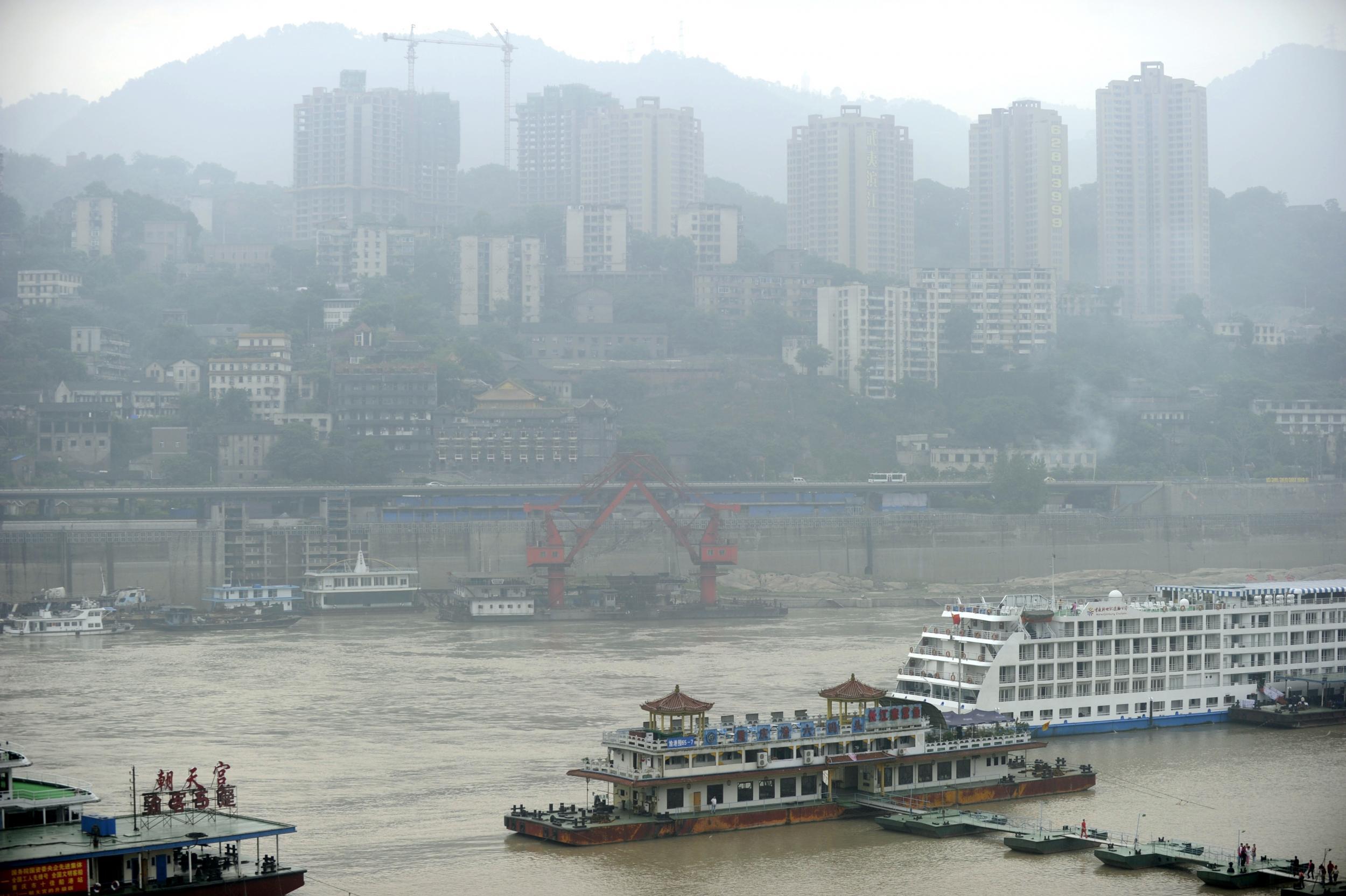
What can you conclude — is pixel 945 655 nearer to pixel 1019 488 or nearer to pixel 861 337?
pixel 1019 488

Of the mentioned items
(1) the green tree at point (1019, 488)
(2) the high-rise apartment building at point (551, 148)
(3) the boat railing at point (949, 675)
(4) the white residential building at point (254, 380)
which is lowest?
(3) the boat railing at point (949, 675)

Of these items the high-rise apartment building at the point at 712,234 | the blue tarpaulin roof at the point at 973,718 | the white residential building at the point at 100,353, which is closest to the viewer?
the blue tarpaulin roof at the point at 973,718

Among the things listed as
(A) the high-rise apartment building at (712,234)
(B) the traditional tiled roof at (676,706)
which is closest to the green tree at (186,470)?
(A) the high-rise apartment building at (712,234)

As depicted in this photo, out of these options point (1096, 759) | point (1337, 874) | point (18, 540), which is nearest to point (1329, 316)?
point (18, 540)

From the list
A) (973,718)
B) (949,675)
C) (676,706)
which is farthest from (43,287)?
(676,706)

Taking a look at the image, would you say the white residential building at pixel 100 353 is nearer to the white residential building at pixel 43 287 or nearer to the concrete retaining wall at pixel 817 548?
the white residential building at pixel 43 287

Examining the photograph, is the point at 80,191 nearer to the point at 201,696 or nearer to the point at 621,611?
the point at 621,611

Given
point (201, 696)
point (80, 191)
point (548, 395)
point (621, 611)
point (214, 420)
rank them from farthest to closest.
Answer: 1. point (80, 191)
2. point (548, 395)
3. point (214, 420)
4. point (621, 611)
5. point (201, 696)
